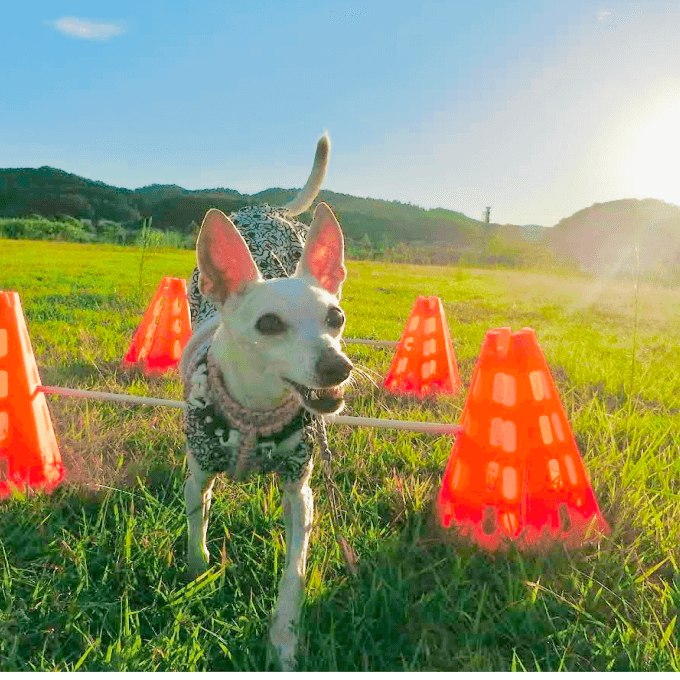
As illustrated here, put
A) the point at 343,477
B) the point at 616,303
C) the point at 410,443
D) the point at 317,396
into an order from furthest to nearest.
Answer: the point at 616,303 < the point at 410,443 < the point at 343,477 < the point at 317,396

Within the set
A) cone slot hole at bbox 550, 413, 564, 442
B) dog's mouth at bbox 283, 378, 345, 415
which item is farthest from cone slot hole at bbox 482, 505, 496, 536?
dog's mouth at bbox 283, 378, 345, 415

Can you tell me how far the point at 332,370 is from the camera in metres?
2.06

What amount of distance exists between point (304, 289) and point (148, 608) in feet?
3.98

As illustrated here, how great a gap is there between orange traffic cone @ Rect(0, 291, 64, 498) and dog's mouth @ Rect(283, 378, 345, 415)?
1609 millimetres

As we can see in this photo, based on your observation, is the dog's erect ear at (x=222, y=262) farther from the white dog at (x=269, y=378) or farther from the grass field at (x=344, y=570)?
the grass field at (x=344, y=570)

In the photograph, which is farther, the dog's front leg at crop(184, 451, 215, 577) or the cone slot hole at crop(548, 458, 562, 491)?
the cone slot hole at crop(548, 458, 562, 491)

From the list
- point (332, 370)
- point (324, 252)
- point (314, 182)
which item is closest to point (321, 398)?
point (332, 370)

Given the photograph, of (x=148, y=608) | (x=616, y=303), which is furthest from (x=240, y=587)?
(x=616, y=303)

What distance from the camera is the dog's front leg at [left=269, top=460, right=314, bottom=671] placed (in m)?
2.06

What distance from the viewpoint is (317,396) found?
221 centimetres

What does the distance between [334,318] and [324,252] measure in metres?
0.45

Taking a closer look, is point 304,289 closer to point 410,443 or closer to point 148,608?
point 148,608

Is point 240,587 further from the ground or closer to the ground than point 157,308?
closer to the ground

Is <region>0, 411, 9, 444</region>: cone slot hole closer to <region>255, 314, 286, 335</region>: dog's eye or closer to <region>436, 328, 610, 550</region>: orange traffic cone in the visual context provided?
<region>255, 314, 286, 335</region>: dog's eye
